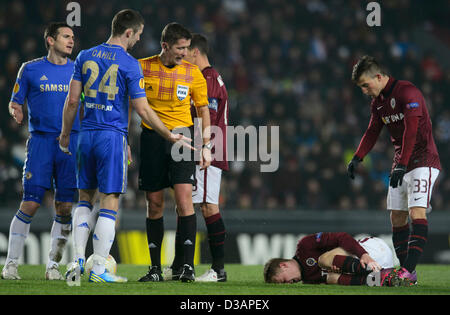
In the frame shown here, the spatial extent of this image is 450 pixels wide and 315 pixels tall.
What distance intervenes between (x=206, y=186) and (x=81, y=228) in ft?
4.26

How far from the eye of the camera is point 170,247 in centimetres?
1016

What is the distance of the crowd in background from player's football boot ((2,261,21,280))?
4605mm

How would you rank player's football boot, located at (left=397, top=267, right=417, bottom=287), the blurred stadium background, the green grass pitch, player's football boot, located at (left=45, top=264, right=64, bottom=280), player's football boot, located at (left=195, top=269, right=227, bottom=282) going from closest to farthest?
the green grass pitch
player's football boot, located at (left=397, top=267, right=417, bottom=287)
player's football boot, located at (left=195, top=269, right=227, bottom=282)
player's football boot, located at (left=45, top=264, right=64, bottom=280)
the blurred stadium background

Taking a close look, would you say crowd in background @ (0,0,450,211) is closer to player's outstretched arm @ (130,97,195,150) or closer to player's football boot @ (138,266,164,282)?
player's football boot @ (138,266,164,282)

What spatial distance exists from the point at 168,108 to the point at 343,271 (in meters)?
2.01

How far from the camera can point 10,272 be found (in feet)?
20.2

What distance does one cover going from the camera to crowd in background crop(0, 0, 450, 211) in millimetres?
12219

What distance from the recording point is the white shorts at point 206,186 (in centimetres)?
633

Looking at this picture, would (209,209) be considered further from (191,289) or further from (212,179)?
(191,289)

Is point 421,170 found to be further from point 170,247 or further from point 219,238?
point 170,247

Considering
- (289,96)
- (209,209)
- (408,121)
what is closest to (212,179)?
(209,209)

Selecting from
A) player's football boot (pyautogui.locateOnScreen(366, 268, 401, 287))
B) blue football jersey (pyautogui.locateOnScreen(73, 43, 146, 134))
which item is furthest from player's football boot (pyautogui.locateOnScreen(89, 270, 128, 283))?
player's football boot (pyautogui.locateOnScreen(366, 268, 401, 287))
